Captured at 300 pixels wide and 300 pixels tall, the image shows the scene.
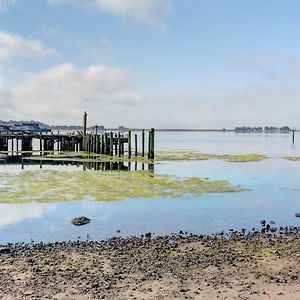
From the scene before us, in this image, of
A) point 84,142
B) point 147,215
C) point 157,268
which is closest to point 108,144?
point 84,142

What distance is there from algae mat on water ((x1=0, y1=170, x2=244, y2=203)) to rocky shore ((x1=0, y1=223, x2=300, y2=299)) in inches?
426

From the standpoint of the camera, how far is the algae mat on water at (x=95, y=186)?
27.8 m

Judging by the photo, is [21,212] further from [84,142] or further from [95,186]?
[84,142]

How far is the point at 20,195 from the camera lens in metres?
27.5

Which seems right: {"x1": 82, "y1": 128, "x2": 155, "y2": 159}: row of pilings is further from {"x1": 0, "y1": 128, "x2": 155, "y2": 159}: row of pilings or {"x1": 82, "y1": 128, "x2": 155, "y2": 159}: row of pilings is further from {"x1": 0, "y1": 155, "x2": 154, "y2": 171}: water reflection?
{"x1": 0, "y1": 155, "x2": 154, "y2": 171}: water reflection

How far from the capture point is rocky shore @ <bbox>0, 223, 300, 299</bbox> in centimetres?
1147

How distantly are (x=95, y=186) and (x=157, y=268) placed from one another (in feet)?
62.9

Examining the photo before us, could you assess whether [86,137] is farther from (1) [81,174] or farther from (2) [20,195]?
(2) [20,195]

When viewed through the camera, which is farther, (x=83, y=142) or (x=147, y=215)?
(x=83, y=142)

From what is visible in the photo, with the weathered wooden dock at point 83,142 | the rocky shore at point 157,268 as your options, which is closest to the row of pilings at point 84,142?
the weathered wooden dock at point 83,142

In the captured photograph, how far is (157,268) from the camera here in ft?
43.9

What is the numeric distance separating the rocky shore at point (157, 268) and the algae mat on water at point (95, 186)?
426 inches

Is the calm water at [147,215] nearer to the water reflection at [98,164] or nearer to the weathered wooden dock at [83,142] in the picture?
the water reflection at [98,164]

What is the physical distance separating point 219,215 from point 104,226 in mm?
6282
